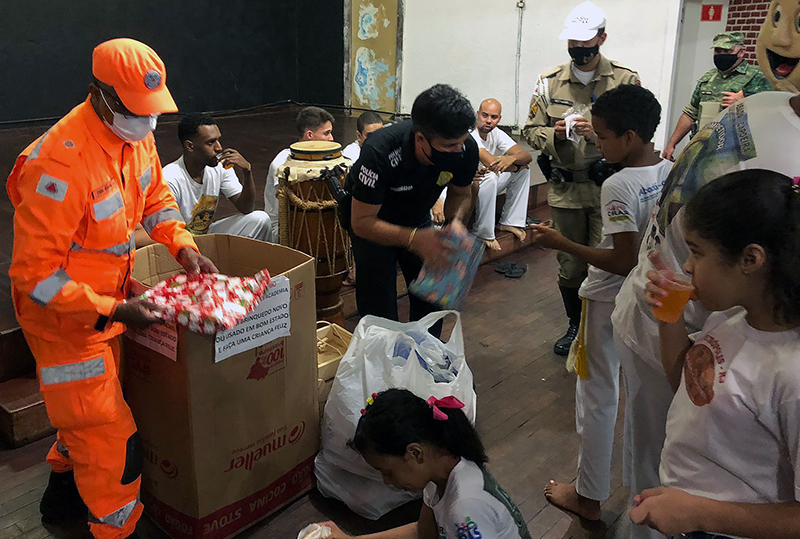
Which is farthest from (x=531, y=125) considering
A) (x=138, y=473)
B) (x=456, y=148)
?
(x=138, y=473)

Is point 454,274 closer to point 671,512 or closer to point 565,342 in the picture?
point 671,512

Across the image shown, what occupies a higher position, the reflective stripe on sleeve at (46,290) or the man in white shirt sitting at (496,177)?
the reflective stripe on sleeve at (46,290)

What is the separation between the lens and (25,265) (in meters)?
1.71

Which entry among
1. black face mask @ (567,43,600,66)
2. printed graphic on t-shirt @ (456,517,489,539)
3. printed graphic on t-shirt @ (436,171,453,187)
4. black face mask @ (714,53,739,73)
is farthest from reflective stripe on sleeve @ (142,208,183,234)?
black face mask @ (714,53,739,73)

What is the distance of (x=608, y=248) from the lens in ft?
6.74

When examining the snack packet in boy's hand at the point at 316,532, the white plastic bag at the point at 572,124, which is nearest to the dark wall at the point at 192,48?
the white plastic bag at the point at 572,124

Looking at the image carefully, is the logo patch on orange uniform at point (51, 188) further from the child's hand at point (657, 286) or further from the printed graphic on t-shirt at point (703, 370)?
the printed graphic on t-shirt at point (703, 370)

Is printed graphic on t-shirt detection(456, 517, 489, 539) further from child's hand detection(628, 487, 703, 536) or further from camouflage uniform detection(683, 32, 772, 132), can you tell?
camouflage uniform detection(683, 32, 772, 132)

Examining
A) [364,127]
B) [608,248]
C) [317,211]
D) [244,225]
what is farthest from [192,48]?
[608,248]

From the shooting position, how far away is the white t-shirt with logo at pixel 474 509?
1482mm

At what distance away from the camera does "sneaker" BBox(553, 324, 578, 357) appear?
3.48 metres

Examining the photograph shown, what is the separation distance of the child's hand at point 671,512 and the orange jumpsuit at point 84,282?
54.0 inches

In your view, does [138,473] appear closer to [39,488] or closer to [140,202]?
[39,488]

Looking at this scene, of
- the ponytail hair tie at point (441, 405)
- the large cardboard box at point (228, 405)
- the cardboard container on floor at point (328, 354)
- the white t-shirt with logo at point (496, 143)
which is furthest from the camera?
the white t-shirt with logo at point (496, 143)
